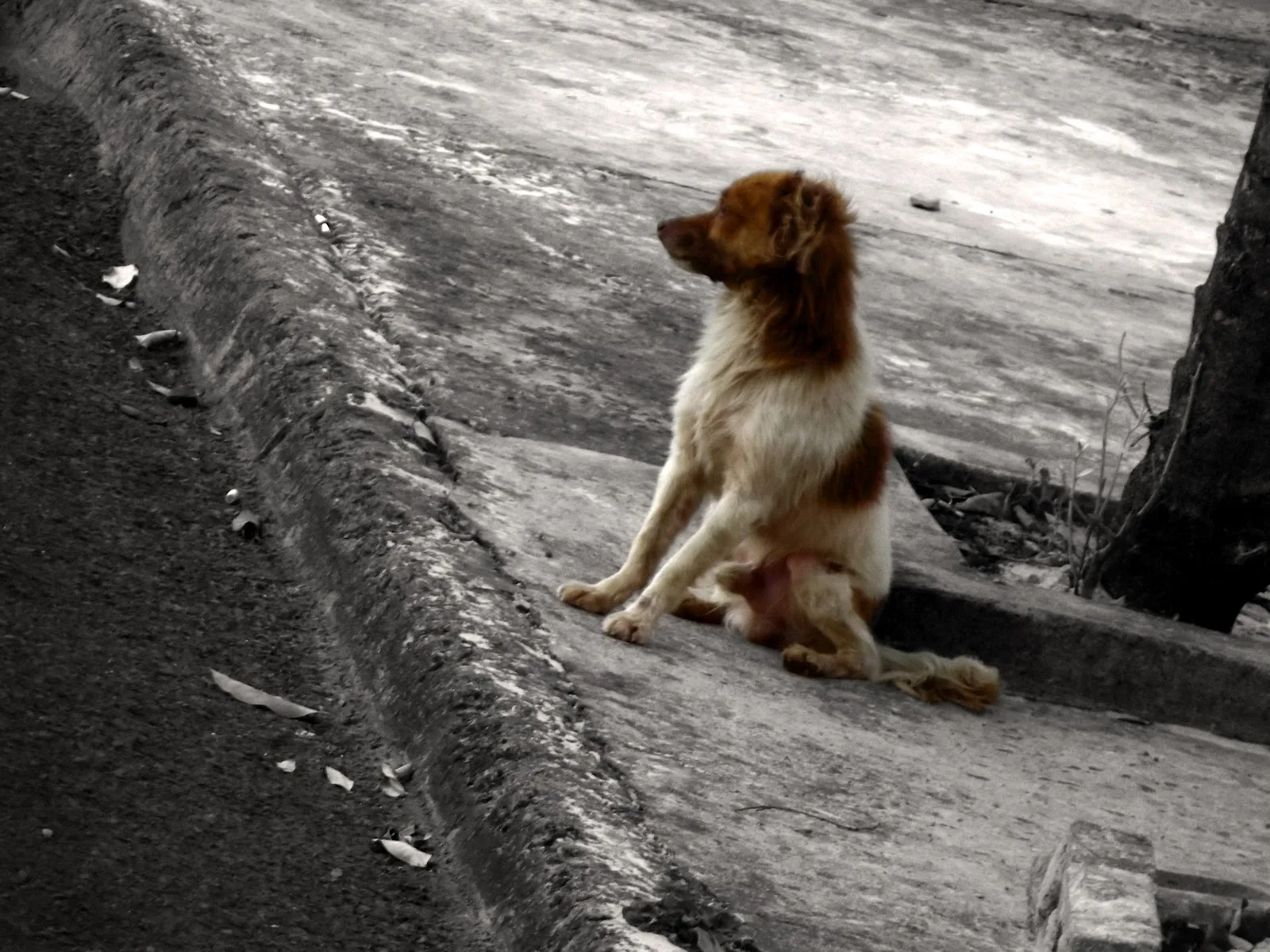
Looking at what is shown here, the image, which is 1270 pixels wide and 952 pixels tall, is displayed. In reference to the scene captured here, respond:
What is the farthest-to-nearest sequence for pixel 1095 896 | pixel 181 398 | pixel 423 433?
pixel 181 398, pixel 423 433, pixel 1095 896

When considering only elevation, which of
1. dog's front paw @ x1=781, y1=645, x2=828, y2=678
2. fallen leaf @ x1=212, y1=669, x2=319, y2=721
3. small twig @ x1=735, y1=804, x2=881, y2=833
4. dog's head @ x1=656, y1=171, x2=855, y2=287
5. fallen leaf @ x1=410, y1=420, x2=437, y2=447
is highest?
dog's head @ x1=656, y1=171, x2=855, y2=287

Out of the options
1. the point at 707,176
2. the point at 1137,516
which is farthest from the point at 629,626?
the point at 707,176

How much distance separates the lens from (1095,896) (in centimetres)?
298

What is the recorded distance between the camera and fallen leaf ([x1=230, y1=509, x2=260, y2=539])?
4.28 m

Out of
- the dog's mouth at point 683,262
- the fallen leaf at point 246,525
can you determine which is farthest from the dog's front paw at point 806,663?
the fallen leaf at point 246,525

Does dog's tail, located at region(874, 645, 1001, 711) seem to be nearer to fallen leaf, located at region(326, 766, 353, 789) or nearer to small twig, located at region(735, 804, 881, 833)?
small twig, located at region(735, 804, 881, 833)

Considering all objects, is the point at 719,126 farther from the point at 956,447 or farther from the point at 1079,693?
the point at 1079,693

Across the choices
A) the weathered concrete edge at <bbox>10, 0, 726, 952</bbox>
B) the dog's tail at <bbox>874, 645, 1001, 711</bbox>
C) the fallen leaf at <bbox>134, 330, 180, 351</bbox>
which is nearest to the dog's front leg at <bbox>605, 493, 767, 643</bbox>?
the weathered concrete edge at <bbox>10, 0, 726, 952</bbox>

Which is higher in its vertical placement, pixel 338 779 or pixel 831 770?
pixel 831 770

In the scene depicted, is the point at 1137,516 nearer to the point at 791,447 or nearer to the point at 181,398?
the point at 791,447

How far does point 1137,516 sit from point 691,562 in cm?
137

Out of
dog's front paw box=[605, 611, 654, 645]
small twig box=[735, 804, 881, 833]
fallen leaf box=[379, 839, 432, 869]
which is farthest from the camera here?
dog's front paw box=[605, 611, 654, 645]

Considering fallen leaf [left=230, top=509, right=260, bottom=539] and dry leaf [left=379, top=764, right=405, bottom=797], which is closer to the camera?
dry leaf [left=379, top=764, right=405, bottom=797]

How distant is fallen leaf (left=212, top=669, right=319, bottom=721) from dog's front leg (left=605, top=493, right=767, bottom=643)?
2.33 ft
